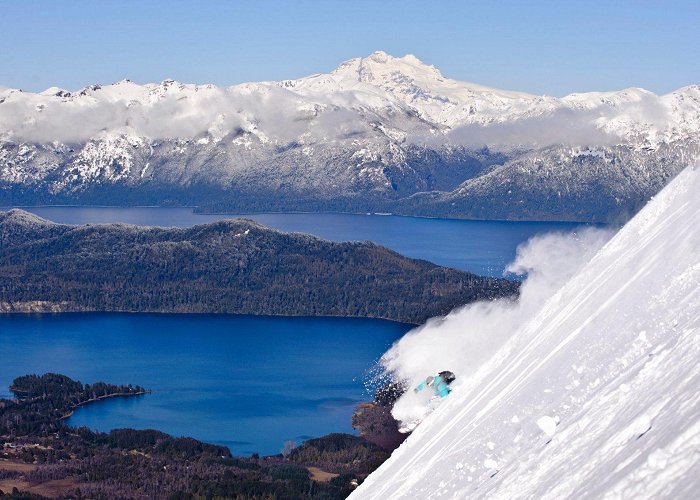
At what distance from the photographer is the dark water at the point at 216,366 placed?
10912cm

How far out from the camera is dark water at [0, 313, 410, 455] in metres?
109

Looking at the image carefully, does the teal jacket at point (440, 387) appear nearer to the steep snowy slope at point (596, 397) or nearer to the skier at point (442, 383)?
the skier at point (442, 383)

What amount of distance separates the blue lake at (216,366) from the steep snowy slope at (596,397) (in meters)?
72.8

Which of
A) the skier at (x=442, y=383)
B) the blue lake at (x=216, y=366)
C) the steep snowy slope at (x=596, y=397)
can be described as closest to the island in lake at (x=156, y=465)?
the blue lake at (x=216, y=366)

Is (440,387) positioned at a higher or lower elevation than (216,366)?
lower

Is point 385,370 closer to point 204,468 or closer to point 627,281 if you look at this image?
point 204,468

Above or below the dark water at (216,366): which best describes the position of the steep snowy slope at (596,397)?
below

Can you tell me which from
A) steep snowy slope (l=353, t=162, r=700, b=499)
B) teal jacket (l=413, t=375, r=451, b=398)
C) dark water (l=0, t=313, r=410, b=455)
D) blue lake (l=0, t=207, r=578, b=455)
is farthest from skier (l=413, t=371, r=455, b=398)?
dark water (l=0, t=313, r=410, b=455)

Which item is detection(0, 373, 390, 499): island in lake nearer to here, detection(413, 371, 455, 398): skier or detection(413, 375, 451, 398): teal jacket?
detection(413, 371, 455, 398): skier

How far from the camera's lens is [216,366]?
14225 centimetres

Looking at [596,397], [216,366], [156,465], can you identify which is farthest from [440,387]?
[216,366]

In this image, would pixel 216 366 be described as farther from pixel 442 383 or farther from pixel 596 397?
pixel 596 397

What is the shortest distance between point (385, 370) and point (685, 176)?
102 meters

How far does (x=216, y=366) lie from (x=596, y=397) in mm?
127328
